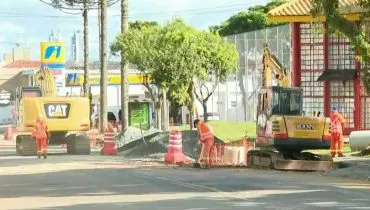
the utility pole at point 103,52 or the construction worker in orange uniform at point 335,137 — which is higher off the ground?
the utility pole at point 103,52

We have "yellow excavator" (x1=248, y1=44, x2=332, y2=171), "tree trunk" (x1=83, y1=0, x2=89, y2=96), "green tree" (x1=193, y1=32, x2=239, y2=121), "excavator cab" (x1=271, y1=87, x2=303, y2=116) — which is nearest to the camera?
"yellow excavator" (x1=248, y1=44, x2=332, y2=171)

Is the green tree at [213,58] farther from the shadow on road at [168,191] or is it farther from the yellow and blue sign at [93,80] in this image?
the yellow and blue sign at [93,80]

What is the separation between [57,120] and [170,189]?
18382 mm

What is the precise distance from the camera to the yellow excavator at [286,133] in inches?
995

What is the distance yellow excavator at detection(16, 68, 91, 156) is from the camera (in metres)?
35.2

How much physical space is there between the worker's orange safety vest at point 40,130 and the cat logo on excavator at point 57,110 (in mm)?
3158

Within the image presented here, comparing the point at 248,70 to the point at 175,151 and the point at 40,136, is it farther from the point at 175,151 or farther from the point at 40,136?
the point at 175,151

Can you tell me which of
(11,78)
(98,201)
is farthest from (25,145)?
(11,78)

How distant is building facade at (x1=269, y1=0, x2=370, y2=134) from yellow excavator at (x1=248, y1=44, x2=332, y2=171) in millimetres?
11910

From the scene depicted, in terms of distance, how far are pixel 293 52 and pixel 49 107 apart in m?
12.3

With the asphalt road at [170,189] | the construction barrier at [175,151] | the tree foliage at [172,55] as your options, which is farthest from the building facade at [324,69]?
the asphalt road at [170,189]

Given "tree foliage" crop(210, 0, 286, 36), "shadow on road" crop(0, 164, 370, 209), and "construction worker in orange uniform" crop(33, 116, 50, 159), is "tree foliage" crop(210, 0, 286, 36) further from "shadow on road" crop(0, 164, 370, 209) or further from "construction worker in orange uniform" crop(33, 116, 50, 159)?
"shadow on road" crop(0, 164, 370, 209)

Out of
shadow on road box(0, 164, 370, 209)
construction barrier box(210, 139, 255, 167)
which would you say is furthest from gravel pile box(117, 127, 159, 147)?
shadow on road box(0, 164, 370, 209)

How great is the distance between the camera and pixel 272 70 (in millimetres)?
28062
